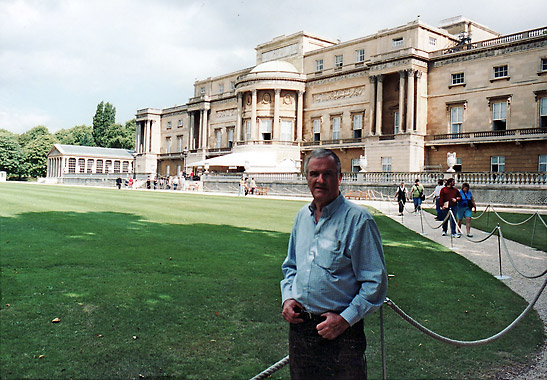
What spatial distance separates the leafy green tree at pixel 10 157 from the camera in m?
92.2

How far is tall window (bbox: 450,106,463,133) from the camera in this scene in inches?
1690

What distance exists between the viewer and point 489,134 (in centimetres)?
4019

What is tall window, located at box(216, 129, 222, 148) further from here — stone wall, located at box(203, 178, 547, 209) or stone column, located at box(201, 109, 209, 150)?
stone wall, located at box(203, 178, 547, 209)

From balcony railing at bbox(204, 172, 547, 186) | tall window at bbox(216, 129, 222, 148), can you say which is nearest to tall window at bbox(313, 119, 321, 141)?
balcony railing at bbox(204, 172, 547, 186)

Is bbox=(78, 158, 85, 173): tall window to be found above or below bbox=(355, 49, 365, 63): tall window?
below

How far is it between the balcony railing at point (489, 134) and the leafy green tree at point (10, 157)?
8211cm

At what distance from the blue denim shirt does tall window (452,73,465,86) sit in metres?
44.0

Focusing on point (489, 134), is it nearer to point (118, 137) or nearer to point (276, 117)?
point (276, 117)

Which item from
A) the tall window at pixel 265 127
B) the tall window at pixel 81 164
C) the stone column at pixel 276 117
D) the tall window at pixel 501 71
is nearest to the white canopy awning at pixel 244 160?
the stone column at pixel 276 117

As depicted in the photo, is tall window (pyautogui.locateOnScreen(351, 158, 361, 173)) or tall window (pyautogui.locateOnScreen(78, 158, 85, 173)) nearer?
tall window (pyautogui.locateOnScreen(351, 158, 361, 173))

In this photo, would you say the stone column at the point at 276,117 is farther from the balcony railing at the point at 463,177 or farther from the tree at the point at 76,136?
the tree at the point at 76,136

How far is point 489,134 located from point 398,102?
31.2ft

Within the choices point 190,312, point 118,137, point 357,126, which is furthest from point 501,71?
point 118,137

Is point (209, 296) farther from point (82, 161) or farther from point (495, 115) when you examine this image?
point (82, 161)
